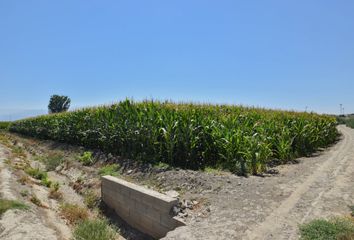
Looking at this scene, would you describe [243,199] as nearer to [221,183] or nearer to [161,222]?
[221,183]

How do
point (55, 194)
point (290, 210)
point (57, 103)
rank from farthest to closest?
point (57, 103) → point (55, 194) → point (290, 210)

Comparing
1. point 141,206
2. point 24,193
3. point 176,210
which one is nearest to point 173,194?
point 176,210

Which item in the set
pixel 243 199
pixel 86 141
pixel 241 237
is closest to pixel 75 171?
pixel 86 141

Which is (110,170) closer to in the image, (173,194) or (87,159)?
(87,159)

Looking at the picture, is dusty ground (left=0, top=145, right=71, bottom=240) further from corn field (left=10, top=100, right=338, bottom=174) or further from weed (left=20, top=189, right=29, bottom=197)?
corn field (left=10, top=100, right=338, bottom=174)

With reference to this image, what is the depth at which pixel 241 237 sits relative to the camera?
5176mm

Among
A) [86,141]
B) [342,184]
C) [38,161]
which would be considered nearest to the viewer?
[342,184]

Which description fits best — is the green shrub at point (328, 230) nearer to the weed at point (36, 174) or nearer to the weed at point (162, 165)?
the weed at point (162, 165)

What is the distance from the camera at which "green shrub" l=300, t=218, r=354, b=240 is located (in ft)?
15.1

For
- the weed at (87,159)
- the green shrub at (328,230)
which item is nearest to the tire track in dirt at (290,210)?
the green shrub at (328,230)

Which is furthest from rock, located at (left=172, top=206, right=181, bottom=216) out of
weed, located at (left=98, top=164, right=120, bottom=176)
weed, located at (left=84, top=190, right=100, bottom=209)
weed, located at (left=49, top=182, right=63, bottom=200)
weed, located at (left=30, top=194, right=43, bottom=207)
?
weed, located at (left=49, top=182, right=63, bottom=200)

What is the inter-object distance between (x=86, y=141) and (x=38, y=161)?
3799 millimetres

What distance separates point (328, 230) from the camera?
4.79m

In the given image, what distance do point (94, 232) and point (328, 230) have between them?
15.4 ft
